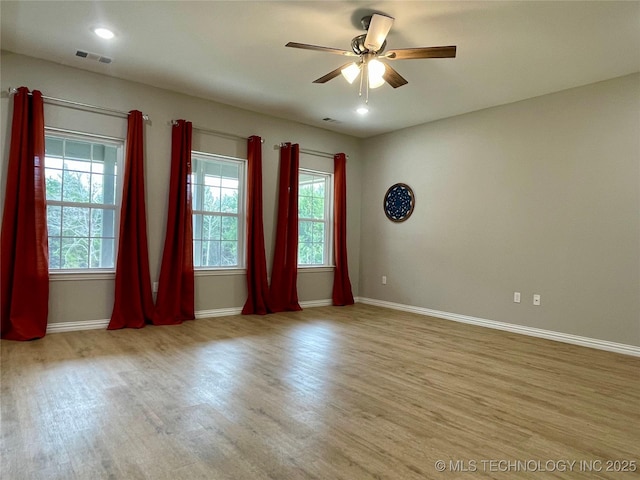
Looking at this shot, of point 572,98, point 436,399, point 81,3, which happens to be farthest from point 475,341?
point 81,3

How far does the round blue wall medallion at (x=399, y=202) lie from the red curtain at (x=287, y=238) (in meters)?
1.52

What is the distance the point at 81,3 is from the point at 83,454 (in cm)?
308

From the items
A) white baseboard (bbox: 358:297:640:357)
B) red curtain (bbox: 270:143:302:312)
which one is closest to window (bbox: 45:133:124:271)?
red curtain (bbox: 270:143:302:312)

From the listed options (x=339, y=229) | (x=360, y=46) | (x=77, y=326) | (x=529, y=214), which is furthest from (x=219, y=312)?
(x=529, y=214)

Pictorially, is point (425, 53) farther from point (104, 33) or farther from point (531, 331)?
point (531, 331)

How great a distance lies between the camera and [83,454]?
182 cm

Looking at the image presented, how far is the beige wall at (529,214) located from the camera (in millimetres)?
3990

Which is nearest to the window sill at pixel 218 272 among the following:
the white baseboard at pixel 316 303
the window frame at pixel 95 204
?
the window frame at pixel 95 204

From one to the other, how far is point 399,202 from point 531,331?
8.34 feet

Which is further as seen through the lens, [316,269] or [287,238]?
[316,269]

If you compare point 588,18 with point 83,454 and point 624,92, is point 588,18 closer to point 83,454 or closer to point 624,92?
point 624,92

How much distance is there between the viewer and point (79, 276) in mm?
4199

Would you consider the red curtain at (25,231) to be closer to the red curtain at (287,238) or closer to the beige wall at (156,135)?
the beige wall at (156,135)

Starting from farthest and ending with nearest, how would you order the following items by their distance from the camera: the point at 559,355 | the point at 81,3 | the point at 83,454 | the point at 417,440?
the point at 559,355, the point at 81,3, the point at 417,440, the point at 83,454
